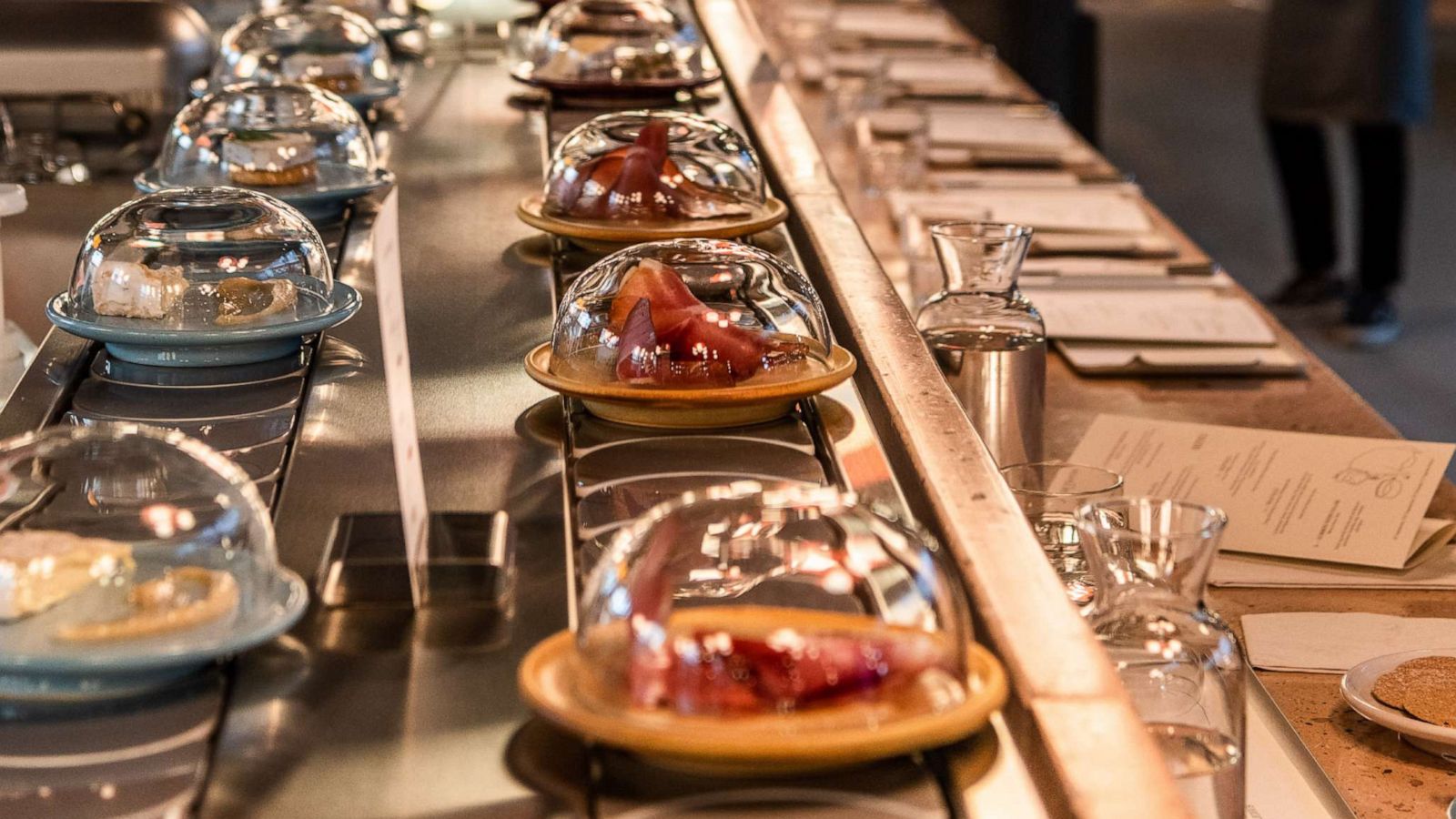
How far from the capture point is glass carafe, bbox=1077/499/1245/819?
0.98 metres

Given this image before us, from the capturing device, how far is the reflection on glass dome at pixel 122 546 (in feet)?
2.84

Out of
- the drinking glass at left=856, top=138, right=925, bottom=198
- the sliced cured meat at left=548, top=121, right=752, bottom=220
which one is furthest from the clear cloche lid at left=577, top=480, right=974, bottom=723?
the drinking glass at left=856, top=138, right=925, bottom=198

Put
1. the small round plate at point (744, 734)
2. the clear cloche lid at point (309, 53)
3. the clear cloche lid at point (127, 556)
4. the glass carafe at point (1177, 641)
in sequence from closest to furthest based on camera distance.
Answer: the small round plate at point (744, 734) < the clear cloche lid at point (127, 556) < the glass carafe at point (1177, 641) < the clear cloche lid at point (309, 53)

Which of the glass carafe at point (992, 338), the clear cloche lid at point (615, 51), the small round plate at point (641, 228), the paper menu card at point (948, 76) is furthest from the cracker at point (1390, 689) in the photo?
the paper menu card at point (948, 76)

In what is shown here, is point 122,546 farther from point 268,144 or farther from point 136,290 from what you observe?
point 268,144

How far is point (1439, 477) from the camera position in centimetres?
181

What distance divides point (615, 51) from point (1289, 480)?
1.29 metres

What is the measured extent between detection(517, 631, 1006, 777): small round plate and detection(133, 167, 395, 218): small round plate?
114 centimetres

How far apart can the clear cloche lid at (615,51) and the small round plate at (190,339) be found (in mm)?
1273

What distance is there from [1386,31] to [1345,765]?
4385 millimetres

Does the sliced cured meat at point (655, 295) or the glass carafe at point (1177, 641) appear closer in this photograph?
the glass carafe at point (1177, 641)

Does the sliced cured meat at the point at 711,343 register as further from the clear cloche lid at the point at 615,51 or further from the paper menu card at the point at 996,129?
the paper menu card at the point at 996,129

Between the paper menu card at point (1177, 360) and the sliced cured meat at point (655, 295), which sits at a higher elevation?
the sliced cured meat at point (655, 295)

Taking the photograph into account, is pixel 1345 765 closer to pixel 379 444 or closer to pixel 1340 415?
pixel 379 444
